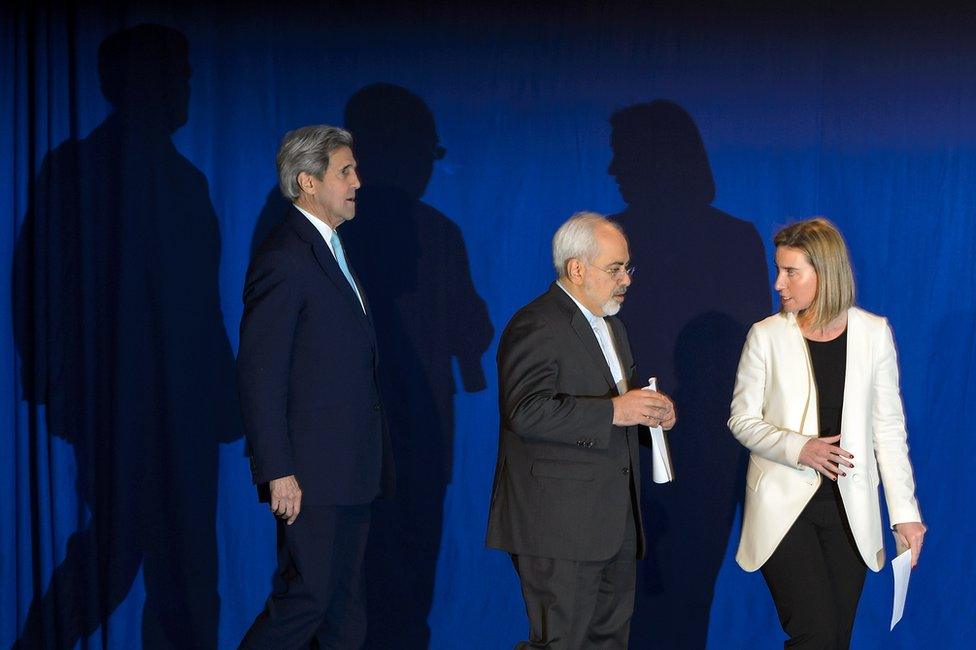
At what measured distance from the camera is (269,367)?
2953mm

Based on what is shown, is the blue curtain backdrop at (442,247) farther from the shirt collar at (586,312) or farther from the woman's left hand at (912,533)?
the woman's left hand at (912,533)

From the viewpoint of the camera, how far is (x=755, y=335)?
3113mm

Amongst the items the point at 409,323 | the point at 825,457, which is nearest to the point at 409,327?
the point at 409,323

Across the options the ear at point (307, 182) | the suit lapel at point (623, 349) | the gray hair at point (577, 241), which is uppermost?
the ear at point (307, 182)

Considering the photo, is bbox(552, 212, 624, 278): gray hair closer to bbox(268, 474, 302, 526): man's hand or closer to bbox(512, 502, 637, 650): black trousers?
bbox(512, 502, 637, 650): black trousers

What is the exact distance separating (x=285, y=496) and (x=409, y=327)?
4.32 ft

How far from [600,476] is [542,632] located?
46cm

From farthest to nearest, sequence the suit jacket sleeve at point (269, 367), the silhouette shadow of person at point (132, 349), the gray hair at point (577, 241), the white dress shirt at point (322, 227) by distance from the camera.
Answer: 1. the silhouette shadow of person at point (132, 349)
2. the white dress shirt at point (322, 227)
3. the gray hair at point (577, 241)
4. the suit jacket sleeve at point (269, 367)

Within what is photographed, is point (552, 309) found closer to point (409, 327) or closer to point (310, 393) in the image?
point (310, 393)

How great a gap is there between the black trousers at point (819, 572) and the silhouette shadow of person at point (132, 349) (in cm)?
216

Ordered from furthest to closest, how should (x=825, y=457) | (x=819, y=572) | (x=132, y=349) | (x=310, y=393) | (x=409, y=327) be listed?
(x=409, y=327) → (x=132, y=349) → (x=310, y=393) → (x=819, y=572) → (x=825, y=457)

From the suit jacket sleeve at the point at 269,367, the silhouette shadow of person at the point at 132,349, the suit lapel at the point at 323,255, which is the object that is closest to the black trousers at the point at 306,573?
the suit jacket sleeve at the point at 269,367

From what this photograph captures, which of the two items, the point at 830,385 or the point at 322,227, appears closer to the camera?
the point at 830,385

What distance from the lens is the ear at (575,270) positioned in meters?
3.08
